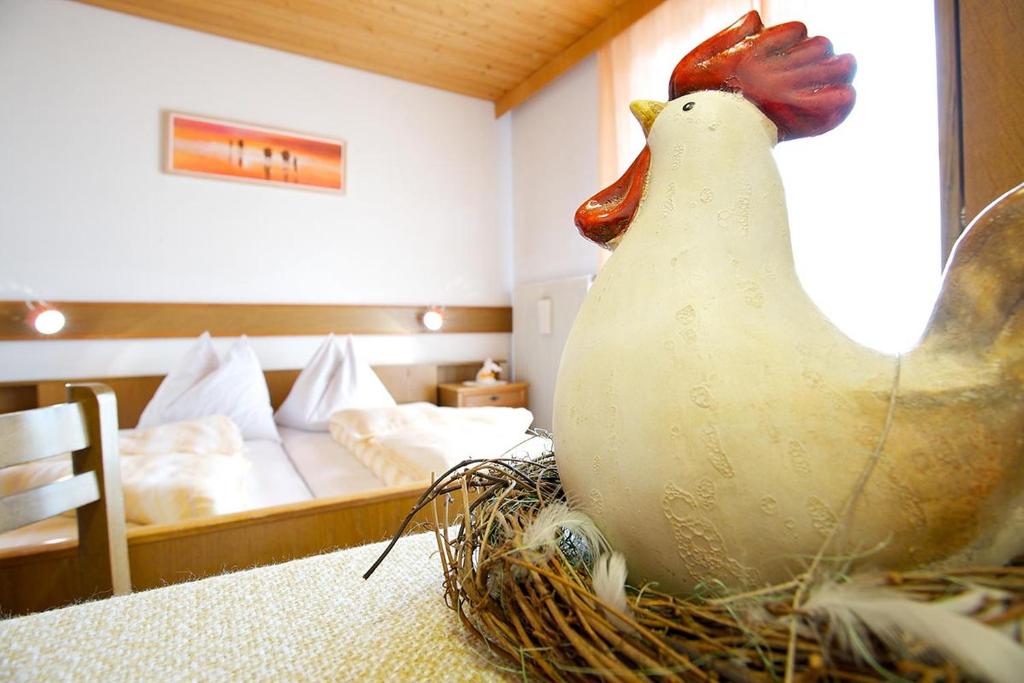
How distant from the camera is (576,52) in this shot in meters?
3.29

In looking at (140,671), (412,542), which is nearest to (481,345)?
(412,542)

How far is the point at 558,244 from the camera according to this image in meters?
3.64

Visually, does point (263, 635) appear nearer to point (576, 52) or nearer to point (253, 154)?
point (253, 154)

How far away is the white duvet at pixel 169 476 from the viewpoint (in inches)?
48.3

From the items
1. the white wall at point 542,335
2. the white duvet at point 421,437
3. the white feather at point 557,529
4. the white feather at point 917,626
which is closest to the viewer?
the white feather at point 917,626

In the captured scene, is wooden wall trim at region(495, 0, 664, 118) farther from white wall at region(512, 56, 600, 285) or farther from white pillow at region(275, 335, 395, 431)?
white pillow at region(275, 335, 395, 431)

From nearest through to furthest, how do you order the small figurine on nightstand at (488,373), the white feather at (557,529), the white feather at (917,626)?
the white feather at (917,626)
the white feather at (557,529)
the small figurine on nightstand at (488,373)

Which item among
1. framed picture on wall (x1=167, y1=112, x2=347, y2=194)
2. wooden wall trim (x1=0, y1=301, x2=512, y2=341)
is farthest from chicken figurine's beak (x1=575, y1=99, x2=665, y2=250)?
framed picture on wall (x1=167, y1=112, x2=347, y2=194)

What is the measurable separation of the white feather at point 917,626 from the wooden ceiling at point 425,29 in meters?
3.13

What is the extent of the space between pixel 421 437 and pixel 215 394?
1.47 m

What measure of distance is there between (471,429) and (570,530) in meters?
1.50

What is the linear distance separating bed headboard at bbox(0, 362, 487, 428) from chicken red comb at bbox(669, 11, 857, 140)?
9.98 ft

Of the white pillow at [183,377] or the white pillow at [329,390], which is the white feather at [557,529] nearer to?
the white pillow at [329,390]

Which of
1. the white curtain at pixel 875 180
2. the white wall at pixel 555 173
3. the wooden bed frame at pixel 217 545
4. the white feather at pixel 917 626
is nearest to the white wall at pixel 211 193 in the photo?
the white wall at pixel 555 173
